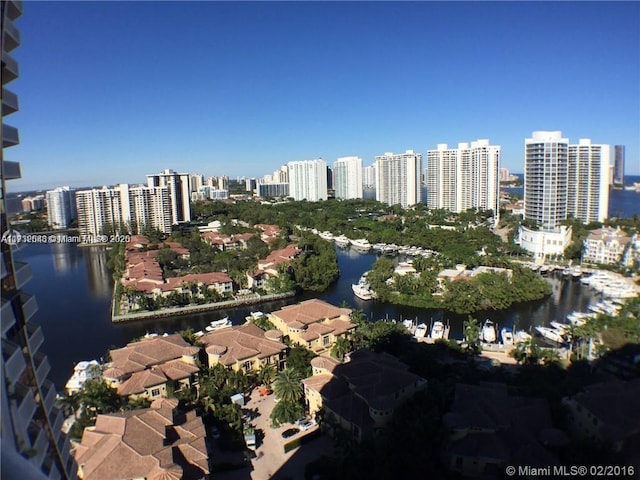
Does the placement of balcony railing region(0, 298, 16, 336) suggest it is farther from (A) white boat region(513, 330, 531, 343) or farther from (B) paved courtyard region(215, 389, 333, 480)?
(A) white boat region(513, 330, 531, 343)

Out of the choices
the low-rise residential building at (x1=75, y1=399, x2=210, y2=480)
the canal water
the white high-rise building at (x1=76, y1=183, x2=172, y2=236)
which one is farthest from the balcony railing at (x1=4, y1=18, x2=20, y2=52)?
the white high-rise building at (x1=76, y1=183, x2=172, y2=236)

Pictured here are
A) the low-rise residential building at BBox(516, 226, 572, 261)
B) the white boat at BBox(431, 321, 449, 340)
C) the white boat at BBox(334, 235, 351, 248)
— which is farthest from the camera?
the white boat at BBox(334, 235, 351, 248)

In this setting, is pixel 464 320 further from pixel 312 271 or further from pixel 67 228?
pixel 67 228

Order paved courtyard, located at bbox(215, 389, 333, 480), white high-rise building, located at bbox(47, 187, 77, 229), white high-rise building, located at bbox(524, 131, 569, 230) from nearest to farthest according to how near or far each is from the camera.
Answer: paved courtyard, located at bbox(215, 389, 333, 480), white high-rise building, located at bbox(524, 131, 569, 230), white high-rise building, located at bbox(47, 187, 77, 229)

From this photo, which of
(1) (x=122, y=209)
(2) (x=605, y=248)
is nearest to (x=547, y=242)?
(2) (x=605, y=248)

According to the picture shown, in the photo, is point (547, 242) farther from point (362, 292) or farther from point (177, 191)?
point (177, 191)
